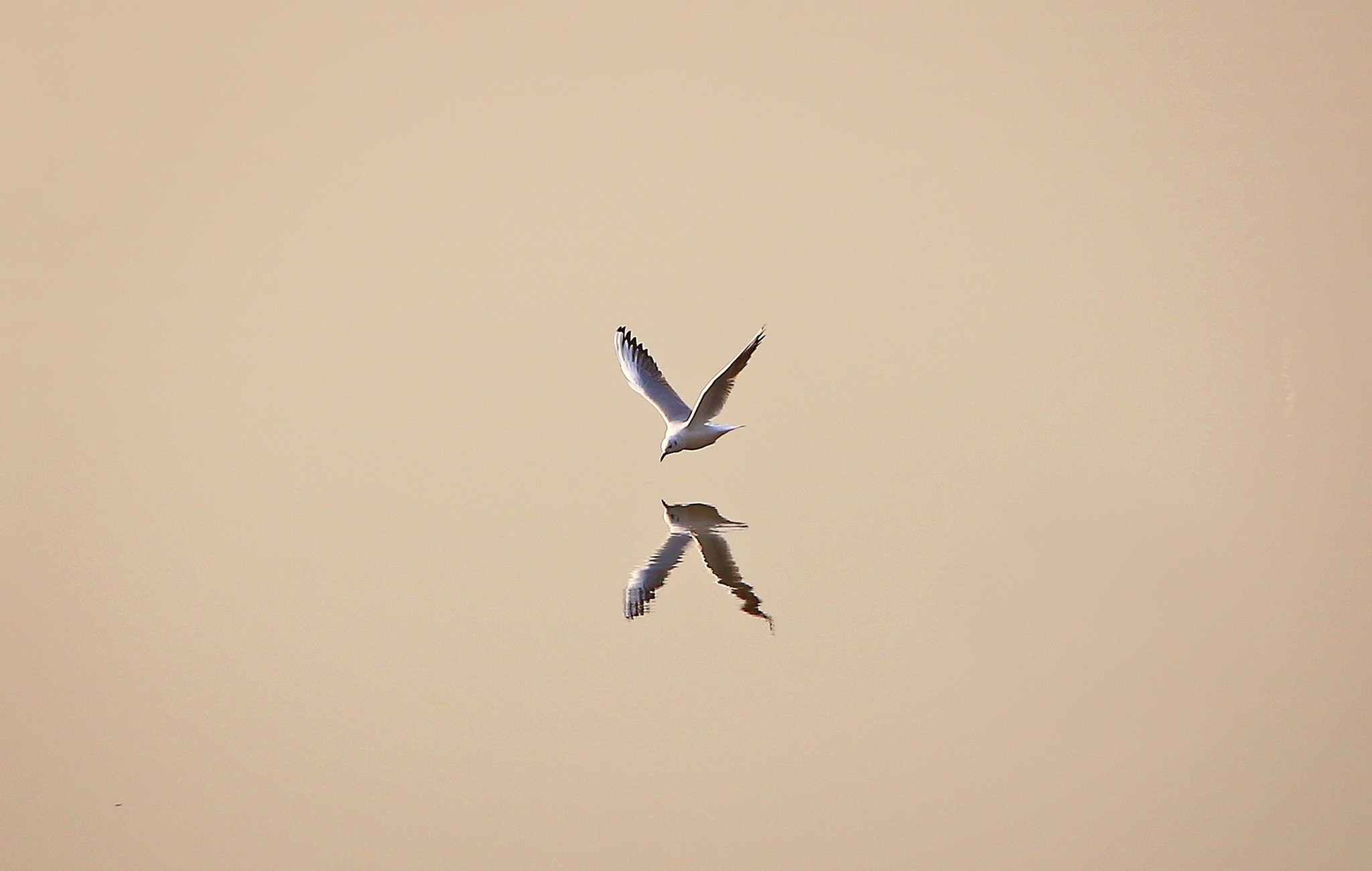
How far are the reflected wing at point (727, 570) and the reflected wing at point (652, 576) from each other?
80 millimetres

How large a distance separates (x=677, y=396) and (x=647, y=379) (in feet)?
0.58

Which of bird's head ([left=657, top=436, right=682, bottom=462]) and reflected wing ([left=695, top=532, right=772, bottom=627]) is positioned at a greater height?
bird's head ([left=657, top=436, right=682, bottom=462])

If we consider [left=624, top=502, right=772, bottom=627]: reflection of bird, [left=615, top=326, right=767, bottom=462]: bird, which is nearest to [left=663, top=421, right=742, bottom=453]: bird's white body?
[left=615, top=326, right=767, bottom=462]: bird

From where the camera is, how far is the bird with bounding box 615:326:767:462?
474cm

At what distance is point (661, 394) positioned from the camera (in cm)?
556

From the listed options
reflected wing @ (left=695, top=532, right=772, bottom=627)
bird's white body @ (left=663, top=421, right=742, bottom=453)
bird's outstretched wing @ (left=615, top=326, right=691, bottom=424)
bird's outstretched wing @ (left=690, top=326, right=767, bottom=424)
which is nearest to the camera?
reflected wing @ (left=695, top=532, right=772, bottom=627)

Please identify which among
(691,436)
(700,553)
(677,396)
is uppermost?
(677,396)

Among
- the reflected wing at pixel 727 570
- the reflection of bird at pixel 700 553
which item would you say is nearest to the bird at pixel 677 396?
the reflection of bird at pixel 700 553

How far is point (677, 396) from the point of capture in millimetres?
5555

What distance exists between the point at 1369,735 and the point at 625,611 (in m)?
2.02

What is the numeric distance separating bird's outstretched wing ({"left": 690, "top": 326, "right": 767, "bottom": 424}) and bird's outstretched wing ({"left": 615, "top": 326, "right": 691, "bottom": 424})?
0.30 meters

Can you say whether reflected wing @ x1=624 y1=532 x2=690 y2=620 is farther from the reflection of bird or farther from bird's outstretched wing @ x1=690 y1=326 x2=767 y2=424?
bird's outstretched wing @ x1=690 y1=326 x2=767 y2=424

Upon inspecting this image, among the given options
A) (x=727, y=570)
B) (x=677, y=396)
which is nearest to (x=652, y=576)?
(x=727, y=570)

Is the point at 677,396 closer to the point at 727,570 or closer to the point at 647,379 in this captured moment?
the point at 647,379
